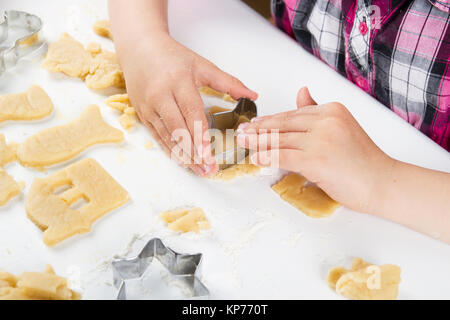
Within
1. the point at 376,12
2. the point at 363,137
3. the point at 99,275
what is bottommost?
the point at 99,275

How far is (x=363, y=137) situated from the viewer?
2.39 feet

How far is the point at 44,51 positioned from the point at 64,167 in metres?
0.26

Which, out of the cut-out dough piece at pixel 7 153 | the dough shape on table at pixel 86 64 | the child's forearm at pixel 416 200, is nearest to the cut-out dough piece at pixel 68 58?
the dough shape on table at pixel 86 64

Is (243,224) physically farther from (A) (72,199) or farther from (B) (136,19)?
(B) (136,19)

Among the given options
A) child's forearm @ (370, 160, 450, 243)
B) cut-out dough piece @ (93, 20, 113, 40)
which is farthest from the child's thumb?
cut-out dough piece @ (93, 20, 113, 40)

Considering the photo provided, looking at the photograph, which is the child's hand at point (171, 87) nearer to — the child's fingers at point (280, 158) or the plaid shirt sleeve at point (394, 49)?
the child's fingers at point (280, 158)

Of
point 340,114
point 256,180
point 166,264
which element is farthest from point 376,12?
point 166,264

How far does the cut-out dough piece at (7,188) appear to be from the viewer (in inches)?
26.7

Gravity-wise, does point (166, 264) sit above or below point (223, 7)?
below

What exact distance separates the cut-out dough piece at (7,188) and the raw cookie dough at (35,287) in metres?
0.11

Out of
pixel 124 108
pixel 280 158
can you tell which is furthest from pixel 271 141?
pixel 124 108

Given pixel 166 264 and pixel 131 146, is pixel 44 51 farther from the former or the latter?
pixel 166 264

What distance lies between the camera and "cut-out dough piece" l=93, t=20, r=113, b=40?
93cm

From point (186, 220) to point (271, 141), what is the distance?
16 centimetres
